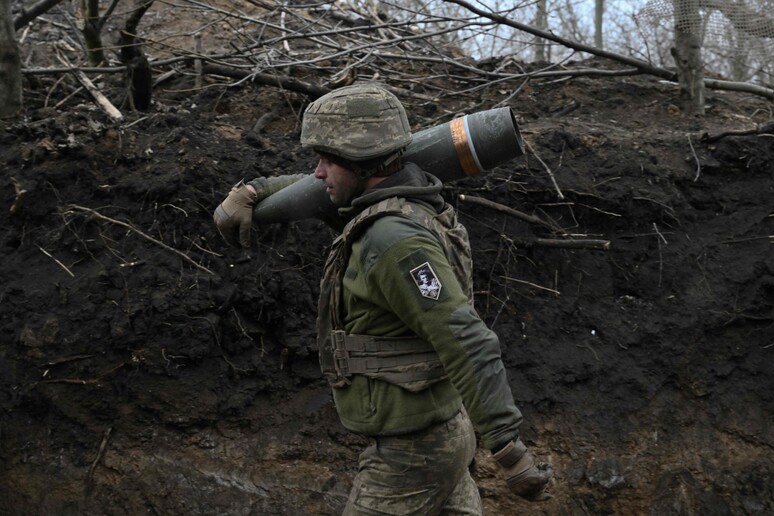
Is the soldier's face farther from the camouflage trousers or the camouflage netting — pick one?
the camouflage netting

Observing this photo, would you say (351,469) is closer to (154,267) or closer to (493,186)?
(154,267)

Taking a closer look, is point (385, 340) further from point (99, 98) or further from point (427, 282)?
point (99, 98)

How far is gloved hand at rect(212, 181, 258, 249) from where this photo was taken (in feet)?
10.8

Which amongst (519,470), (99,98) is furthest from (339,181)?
(99,98)

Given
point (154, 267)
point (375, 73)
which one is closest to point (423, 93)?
point (375, 73)

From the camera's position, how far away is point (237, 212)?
10.8 feet

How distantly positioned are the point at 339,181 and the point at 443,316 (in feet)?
2.09

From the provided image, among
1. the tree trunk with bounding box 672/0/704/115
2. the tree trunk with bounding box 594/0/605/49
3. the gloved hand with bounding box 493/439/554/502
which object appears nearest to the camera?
the gloved hand with bounding box 493/439/554/502

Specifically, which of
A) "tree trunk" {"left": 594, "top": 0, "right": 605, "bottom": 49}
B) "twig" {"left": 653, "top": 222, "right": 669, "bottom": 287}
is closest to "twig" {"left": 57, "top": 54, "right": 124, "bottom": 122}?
"twig" {"left": 653, "top": 222, "right": 669, "bottom": 287}

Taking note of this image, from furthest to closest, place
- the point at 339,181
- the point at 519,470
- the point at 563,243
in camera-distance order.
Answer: the point at 563,243 < the point at 339,181 < the point at 519,470

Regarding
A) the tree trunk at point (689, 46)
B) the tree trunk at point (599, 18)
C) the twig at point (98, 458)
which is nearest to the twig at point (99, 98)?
the twig at point (98, 458)

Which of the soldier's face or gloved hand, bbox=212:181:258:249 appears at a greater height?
the soldier's face

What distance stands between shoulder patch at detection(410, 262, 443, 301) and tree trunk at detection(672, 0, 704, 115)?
4371 millimetres

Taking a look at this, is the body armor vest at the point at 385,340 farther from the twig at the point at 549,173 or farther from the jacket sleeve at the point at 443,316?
the twig at the point at 549,173
